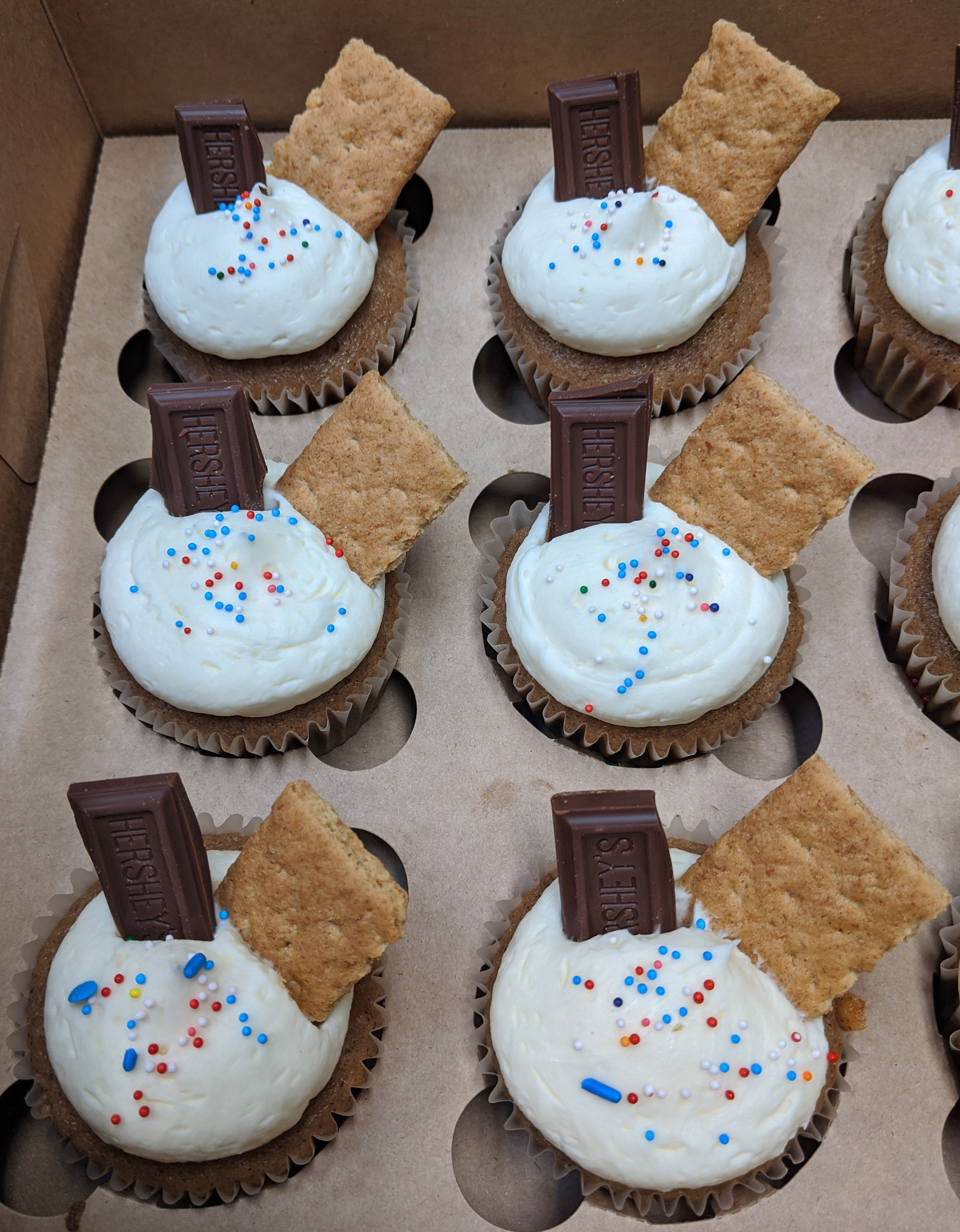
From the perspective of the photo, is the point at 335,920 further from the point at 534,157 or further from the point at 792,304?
the point at 534,157

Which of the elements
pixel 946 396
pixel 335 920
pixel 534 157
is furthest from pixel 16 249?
pixel 946 396

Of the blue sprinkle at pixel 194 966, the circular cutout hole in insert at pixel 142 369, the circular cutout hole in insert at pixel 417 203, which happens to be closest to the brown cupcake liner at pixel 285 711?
the blue sprinkle at pixel 194 966

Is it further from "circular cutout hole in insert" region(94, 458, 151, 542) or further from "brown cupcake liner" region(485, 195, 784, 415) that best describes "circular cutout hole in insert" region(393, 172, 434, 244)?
"circular cutout hole in insert" region(94, 458, 151, 542)

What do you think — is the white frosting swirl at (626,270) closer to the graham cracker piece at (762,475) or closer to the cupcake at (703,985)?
the graham cracker piece at (762,475)

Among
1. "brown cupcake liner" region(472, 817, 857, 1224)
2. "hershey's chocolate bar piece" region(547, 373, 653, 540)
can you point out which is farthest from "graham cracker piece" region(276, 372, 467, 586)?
"brown cupcake liner" region(472, 817, 857, 1224)

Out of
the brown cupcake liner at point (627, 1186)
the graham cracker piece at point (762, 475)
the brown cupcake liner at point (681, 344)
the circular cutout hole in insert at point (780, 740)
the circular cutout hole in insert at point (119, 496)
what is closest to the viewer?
the brown cupcake liner at point (627, 1186)

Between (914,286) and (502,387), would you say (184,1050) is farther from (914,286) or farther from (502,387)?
(914,286)
